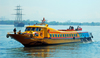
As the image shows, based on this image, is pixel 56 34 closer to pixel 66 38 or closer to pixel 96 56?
pixel 66 38

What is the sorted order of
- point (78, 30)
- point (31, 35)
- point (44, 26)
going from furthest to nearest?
point (78, 30)
point (44, 26)
point (31, 35)

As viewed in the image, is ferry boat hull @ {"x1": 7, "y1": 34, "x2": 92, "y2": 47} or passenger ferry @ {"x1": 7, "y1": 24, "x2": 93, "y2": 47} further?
passenger ferry @ {"x1": 7, "y1": 24, "x2": 93, "y2": 47}

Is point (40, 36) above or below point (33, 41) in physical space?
above

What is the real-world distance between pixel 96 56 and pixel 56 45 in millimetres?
11715

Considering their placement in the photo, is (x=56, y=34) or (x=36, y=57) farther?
(x=56, y=34)

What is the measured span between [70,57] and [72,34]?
1652cm

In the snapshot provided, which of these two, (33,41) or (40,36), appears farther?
(40,36)

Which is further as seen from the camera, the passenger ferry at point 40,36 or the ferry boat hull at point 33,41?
the passenger ferry at point 40,36

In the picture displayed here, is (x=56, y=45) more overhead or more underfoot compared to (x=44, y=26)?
more underfoot

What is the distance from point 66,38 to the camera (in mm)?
47312

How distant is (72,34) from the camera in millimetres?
49094

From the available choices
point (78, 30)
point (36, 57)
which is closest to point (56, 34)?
point (78, 30)

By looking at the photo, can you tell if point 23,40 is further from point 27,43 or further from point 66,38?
point 66,38

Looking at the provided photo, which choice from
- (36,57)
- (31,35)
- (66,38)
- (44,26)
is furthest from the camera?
(66,38)
